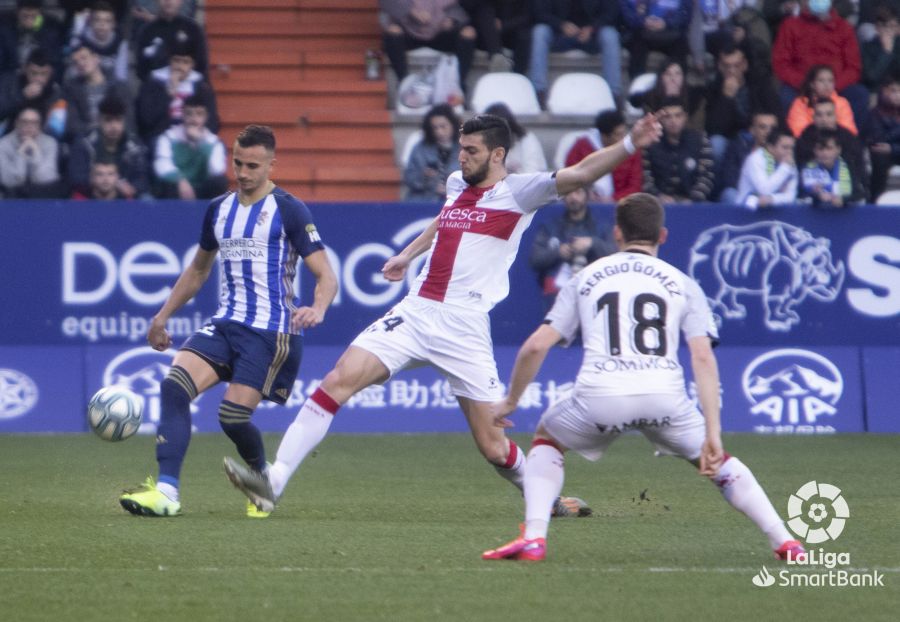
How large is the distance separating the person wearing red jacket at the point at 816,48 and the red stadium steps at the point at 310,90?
4.12 metres

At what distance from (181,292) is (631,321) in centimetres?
308

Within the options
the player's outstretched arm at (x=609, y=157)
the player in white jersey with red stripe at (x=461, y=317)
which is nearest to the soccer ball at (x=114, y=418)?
the player in white jersey with red stripe at (x=461, y=317)

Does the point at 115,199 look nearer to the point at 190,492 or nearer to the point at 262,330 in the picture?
the point at 190,492

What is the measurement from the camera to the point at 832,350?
1434 centimetres

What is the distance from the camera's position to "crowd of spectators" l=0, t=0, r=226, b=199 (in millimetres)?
15078

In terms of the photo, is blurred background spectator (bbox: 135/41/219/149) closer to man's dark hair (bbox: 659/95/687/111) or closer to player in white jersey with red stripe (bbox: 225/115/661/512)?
man's dark hair (bbox: 659/95/687/111)

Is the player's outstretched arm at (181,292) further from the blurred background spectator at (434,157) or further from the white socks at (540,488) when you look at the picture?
the blurred background spectator at (434,157)

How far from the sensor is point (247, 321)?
8797mm

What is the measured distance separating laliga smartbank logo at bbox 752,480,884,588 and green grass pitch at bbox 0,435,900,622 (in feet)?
0.26

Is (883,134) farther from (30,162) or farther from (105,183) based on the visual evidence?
(30,162)

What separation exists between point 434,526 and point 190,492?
2.09 meters

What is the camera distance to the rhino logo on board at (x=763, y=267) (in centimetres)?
1484

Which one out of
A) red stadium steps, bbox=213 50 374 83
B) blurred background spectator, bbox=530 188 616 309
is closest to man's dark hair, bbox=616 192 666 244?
blurred background spectator, bbox=530 188 616 309

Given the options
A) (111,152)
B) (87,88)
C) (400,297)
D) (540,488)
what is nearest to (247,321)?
(540,488)
